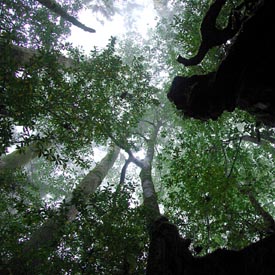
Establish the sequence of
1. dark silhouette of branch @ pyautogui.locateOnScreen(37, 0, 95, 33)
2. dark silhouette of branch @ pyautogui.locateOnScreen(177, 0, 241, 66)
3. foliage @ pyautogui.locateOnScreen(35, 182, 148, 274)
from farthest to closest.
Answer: dark silhouette of branch @ pyautogui.locateOnScreen(37, 0, 95, 33) < foliage @ pyautogui.locateOnScreen(35, 182, 148, 274) < dark silhouette of branch @ pyautogui.locateOnScreen(177, 0, 241, 66)

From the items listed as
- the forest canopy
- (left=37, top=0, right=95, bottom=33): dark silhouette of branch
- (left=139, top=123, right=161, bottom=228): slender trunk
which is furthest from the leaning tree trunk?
(left=37, top=0, right=95, bottom=33): dark silhouette of branch

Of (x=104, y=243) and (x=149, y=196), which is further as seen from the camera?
(x=149, y=196)

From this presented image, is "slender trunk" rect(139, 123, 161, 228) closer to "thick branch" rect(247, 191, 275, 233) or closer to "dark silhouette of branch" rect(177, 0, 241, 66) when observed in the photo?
"thick branch" rect(247, 191, 275, 233)

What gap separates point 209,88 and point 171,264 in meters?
3.15

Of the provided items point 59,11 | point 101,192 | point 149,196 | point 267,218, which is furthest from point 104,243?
point 59,11

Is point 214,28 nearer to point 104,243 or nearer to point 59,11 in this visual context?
point 104,243

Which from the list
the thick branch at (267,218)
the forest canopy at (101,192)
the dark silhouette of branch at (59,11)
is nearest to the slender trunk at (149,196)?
the forest canopy at (101,192)

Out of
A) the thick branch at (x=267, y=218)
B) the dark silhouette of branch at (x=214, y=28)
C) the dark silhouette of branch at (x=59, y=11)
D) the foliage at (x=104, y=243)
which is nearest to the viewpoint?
the dark silhouette of branch at (x=214, y=28)

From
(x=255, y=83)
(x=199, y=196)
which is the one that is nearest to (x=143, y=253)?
(x=199, y=196)

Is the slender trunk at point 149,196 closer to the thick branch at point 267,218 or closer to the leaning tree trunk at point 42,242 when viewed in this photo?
the leaning tree trunk at point 42,242

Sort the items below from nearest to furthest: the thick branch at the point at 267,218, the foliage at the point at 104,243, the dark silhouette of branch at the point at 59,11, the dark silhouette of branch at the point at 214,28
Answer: the dark silhouette of branch at the point at 214,28, the foliage at the point at 104,243, the thick branch at the point at 267,218, the dark silhouette of branch at the point at 59,11

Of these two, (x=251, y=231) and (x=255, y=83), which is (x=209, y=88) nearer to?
(x=255, y=83)

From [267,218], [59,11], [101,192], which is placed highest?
[59,11]

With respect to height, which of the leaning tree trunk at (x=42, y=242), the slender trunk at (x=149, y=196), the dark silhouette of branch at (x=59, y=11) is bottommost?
the leaning tree trunk at (x=42, y=242)
